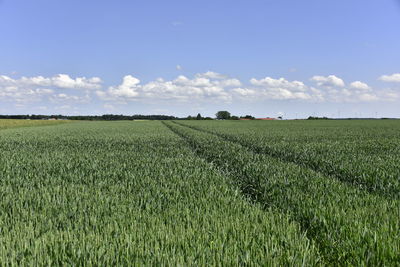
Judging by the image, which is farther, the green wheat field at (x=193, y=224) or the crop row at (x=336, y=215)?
the crop row at (x=336, y=215)

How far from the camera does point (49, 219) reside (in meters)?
4.89

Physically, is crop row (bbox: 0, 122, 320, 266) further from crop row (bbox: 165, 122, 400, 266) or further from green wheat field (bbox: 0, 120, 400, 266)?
crop row (bbox: 165, 122, 400, 266)

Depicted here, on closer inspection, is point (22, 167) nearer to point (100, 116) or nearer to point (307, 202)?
point (307, 202)

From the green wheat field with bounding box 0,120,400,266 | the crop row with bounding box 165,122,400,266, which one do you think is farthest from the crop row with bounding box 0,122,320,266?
the crop row with bounding box 165,122,400,266

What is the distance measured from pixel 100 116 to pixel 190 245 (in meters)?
164

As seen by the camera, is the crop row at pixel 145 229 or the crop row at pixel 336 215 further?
the crop row at pixel 336 215

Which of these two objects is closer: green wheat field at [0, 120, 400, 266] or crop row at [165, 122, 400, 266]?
green wheat field at [0, 120, 400, 266]

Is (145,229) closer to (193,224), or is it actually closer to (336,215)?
(193,224)

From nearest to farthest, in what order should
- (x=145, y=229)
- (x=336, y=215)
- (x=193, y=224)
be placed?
(x=145, y=229)
(x=193, y=224)
(x=336, y=215)

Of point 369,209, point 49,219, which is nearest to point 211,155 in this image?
point 369,209

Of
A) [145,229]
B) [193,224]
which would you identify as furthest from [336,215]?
[145,229]

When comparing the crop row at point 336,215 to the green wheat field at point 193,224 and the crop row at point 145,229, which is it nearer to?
the green wheat field at point 193,224

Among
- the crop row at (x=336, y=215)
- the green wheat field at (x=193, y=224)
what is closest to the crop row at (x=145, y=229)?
the green wheat field at (x=193, y=224)

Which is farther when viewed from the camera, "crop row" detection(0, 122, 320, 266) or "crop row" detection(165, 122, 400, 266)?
"crop row" detection(165, 122, 400, 266)
